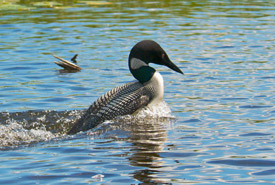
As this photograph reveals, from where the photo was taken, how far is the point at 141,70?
28.5 feet

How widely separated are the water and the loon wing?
15 cm

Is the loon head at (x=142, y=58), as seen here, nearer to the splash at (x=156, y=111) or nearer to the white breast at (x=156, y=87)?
the white breast at (x=156, y=87)

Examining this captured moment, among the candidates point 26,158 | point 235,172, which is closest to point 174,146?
point 235,172

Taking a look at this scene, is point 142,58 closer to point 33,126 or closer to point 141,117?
point 141,117

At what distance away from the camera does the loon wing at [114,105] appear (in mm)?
8102

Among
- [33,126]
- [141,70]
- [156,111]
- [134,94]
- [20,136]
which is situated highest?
[141,70]

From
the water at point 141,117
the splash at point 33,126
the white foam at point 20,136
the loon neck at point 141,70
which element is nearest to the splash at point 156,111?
the water at point 141,117

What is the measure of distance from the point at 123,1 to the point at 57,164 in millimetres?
16144

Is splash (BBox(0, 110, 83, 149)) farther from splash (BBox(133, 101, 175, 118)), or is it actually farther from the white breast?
the white breast

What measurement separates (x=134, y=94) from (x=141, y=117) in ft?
1.16

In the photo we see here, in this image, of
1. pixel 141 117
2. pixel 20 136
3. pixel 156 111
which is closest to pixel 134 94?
pixel 141 117

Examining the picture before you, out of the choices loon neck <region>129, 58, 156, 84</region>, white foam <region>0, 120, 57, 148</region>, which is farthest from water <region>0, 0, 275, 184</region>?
loon neck <region>129, 58, 156, 84</region>

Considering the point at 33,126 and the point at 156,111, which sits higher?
the point at 156,111

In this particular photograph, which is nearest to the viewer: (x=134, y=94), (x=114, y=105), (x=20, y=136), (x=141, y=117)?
(x=20, y=136)
